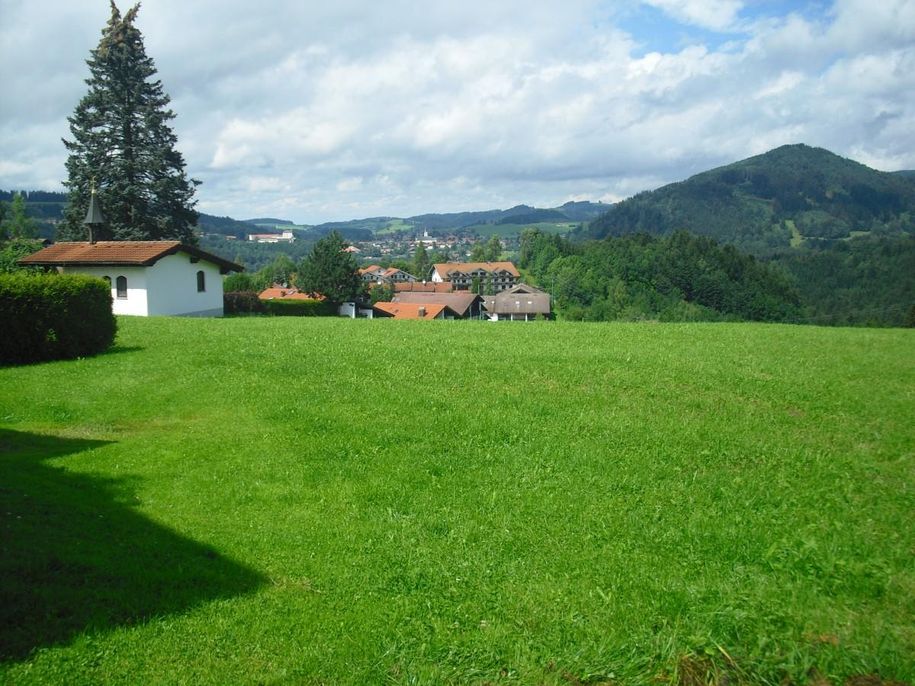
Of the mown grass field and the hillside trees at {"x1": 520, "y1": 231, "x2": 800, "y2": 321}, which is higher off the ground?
the hillside trees at {"x1": 520, "y1": 231, "x2": 800, "y2": 321}

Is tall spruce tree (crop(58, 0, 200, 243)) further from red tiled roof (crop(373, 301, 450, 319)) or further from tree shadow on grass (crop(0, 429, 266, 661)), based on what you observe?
tree shadow on grass (crop(0, 429, 266, 661))

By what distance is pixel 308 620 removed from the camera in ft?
16.6

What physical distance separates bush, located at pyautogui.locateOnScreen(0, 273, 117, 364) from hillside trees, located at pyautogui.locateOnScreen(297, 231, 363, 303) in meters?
36.4

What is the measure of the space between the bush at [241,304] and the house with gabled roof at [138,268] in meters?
4.17

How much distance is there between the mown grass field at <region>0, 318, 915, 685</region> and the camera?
4621 mm

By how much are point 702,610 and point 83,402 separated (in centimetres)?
1099

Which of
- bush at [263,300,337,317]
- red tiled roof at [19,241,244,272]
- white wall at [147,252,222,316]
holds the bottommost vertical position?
bush at [263,300,337,317]

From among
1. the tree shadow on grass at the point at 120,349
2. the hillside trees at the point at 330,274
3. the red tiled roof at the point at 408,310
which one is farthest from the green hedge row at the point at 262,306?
the tree shadow on grass at the point at 120,349

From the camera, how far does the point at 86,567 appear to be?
5.51 m

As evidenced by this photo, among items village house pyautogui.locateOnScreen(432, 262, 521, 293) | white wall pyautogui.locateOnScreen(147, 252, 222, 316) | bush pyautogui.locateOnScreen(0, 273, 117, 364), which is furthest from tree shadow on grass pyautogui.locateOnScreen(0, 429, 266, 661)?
village house pyautogui.locateOnScreen(432, 262, 521, 293)

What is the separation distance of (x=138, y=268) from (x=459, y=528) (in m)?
30.9

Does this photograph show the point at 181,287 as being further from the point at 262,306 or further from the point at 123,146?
the point at 123,146

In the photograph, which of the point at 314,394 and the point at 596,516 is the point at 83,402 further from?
the point at 596,516

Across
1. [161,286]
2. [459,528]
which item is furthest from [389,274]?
[459,528]
